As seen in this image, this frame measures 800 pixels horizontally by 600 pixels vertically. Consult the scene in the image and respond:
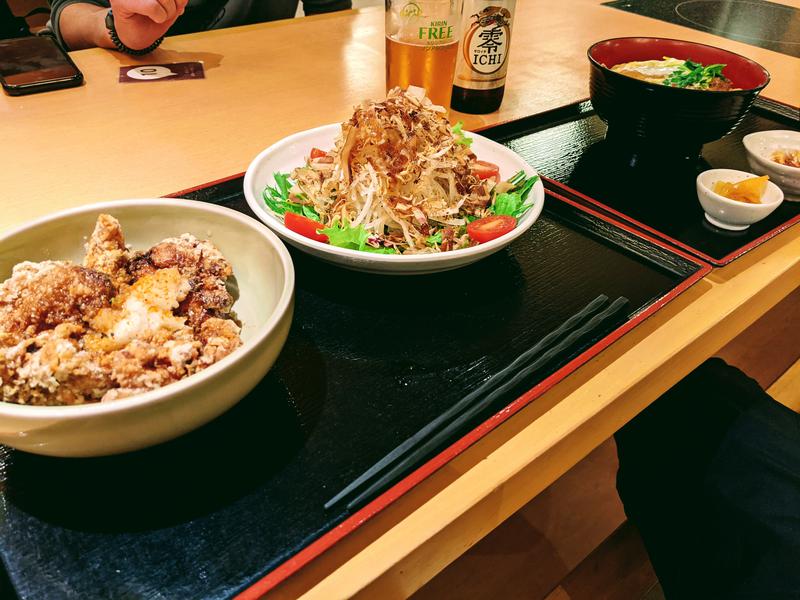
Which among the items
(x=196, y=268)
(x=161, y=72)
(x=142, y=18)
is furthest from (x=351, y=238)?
(x=142, y=18)

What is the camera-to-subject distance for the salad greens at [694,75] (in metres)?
1.51

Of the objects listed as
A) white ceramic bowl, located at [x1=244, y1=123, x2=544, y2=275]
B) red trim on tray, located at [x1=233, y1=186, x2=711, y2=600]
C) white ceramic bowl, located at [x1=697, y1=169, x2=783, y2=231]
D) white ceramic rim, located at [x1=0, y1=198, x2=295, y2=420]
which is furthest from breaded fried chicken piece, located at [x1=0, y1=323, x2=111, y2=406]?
white ceramic bowl, located at [x1=697, y1=169, x2=783, y2=231]

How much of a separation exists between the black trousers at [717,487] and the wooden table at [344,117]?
25cm

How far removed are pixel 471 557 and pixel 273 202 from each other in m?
0.96

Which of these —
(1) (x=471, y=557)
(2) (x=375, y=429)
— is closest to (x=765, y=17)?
(1) (x=471, y=557)

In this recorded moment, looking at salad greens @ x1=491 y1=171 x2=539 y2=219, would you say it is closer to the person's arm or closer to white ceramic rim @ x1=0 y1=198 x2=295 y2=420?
white ceramic rim @ x1=0 y1=198 x2=295 y2=420

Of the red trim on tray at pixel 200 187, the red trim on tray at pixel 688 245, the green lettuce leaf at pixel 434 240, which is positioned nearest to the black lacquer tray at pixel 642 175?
the red trim on tray at pixel 688 245

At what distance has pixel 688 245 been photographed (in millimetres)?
1192

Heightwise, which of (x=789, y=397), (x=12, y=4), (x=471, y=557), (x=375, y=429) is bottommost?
(x=471, y=557)

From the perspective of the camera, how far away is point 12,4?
389cm

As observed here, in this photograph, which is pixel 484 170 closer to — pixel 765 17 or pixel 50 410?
pixel 50 410

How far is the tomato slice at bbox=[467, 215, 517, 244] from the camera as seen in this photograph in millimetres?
1059

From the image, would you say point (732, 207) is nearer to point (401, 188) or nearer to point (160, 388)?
point (401, 188)

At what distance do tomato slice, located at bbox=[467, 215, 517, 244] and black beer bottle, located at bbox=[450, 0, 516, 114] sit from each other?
2.23 feet
